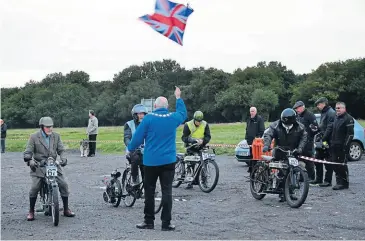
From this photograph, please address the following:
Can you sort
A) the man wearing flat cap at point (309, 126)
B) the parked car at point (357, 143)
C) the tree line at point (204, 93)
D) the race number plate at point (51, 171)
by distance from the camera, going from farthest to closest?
1. the tree line at point (204, 93)
2. the parked car at point (357, 143)
3. the man wearing flat cap at point (309, 126)
4. the race number plate at point (51, 171)

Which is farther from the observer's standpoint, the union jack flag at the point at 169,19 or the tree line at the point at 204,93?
the tree line at the point at 204,93

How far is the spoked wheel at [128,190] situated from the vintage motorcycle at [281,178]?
2.66 metres

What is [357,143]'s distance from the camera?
1983cm

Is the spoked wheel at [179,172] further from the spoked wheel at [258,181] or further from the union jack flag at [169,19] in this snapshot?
the union jack flag at [169,19]

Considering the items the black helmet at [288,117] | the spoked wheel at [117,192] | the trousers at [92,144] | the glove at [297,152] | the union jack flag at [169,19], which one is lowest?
the spoked wheel at [117,192]

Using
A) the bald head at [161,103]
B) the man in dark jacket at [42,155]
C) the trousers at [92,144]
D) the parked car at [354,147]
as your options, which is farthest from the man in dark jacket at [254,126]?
the trousers at [92,144]

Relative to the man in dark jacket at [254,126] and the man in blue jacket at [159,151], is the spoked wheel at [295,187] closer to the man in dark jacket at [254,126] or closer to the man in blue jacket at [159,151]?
the man in blue jacket at [159,151]

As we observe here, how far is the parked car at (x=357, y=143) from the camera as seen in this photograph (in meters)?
19.5

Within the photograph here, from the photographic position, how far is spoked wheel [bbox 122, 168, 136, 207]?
1038 centimetres

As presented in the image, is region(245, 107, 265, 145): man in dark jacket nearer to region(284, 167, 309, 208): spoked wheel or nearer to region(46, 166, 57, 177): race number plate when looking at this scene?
region(284, 167, 309, 208): spoked wheel

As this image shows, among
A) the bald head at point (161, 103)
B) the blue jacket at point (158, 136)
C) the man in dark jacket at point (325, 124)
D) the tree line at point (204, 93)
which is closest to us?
the blue jacket at point (158, 136)

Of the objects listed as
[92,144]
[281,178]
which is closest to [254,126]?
[281,178]

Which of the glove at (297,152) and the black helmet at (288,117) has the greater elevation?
the black helmet at (288,117)

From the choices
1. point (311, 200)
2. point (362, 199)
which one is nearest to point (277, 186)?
point (311, 200)
